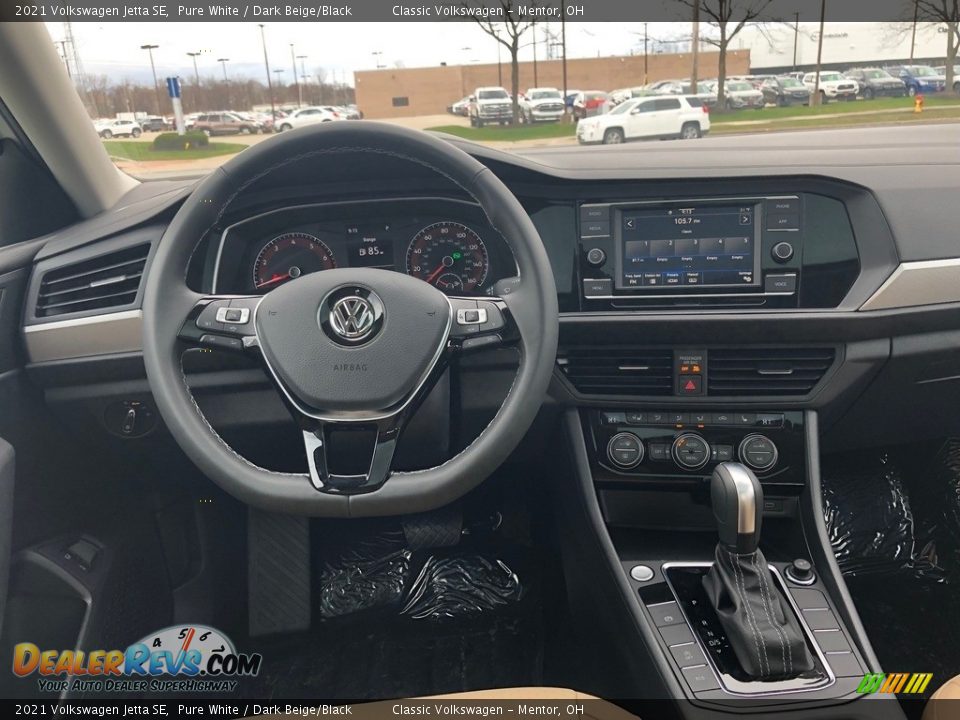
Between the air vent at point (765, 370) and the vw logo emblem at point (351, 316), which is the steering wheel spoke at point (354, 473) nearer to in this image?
the vw logo emblem at point (351, 316)

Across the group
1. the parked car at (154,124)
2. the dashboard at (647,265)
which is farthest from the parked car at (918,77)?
the parked car at (154,124)

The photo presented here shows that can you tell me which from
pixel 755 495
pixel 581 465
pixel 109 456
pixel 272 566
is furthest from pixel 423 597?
pixel 755 495

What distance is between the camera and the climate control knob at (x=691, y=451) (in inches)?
76.6

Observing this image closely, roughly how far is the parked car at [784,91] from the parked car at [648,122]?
19cm

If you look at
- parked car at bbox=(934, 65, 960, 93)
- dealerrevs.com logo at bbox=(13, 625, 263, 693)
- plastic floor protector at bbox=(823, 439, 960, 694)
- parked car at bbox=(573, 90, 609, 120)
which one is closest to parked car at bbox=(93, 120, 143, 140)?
parked car at bbox=(573, 90, 609, 120)

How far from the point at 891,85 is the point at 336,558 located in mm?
2023

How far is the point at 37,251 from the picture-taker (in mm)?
1994

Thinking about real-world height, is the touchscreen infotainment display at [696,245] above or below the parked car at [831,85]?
below

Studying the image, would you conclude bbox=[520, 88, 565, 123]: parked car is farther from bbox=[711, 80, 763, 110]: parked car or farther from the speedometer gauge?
bbox=[711, 80, 763, 110]: parked car

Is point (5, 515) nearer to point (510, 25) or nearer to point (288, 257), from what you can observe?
point (288, 257)

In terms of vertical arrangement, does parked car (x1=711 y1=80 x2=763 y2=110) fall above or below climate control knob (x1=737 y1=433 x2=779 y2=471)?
above

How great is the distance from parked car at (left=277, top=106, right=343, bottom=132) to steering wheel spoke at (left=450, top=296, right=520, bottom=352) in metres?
0.45

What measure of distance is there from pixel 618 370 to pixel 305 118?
95 cm

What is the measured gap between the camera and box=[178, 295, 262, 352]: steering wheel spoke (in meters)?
1.49
